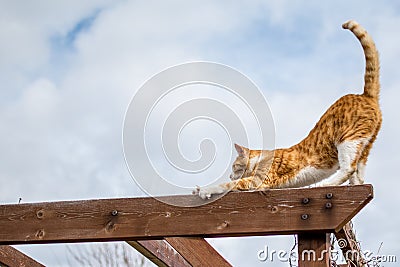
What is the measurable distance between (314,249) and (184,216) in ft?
1.77

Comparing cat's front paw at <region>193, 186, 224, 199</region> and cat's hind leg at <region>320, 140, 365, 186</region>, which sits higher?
cat's hind leg at <region>320, 140, 365, 186</region>

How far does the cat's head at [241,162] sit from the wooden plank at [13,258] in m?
1.39

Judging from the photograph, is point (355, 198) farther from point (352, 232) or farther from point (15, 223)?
point (15, 223)

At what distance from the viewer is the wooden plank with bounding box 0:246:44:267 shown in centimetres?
404

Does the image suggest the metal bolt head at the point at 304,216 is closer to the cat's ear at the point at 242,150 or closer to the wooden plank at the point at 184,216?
the wooden plank at the point at 184,216

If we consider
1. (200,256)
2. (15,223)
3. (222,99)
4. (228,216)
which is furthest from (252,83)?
(15,223)

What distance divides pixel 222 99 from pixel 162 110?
30 centimetres

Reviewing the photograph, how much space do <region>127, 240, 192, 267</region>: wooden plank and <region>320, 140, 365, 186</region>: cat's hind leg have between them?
1.06 metres

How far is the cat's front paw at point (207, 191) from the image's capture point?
2.78m

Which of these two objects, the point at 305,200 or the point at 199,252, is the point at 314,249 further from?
the point at 199,252

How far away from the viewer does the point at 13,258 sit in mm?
4102

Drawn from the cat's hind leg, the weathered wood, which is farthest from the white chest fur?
the weathered wood

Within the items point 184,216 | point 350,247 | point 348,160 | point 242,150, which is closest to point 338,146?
point 348,160

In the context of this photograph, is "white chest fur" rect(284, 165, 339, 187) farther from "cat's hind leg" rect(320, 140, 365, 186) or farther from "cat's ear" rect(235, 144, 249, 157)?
"cat's ear" rect(235, 144, 249, 157)
